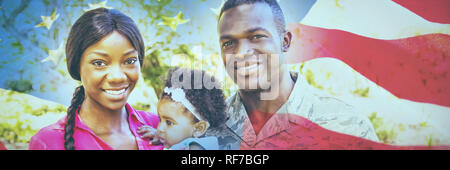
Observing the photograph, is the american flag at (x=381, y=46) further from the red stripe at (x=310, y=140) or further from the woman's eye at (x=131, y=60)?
the woman's eye at (x=131, y=60)

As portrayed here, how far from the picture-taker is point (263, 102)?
392cm

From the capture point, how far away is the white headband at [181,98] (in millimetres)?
3713

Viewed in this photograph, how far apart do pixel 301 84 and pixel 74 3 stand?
2.06 metres

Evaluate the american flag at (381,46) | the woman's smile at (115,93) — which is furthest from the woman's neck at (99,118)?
the american flag at (381,46)

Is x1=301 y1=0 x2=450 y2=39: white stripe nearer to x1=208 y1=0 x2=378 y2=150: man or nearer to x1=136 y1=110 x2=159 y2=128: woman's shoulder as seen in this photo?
x1=208 y1=0 x2=378 y2=150: man

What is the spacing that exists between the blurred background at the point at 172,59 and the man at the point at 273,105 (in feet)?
0.28

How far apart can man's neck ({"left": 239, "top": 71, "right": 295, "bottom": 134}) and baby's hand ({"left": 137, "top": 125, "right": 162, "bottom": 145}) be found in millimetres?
805

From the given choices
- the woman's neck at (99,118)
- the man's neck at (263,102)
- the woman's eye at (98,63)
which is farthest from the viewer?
the man's neck at (263,102)

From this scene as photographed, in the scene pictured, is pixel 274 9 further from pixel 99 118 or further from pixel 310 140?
pixel 99 118

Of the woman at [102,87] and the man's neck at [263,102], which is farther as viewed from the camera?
the man's neck at [263,102]

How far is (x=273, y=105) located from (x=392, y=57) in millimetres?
1111
